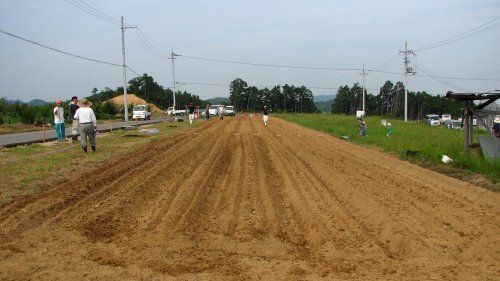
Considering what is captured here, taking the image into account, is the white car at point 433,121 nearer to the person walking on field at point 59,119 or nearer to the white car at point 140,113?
the white car at point 140,113

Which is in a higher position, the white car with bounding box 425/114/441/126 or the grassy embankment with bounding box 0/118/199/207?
the grassy embankment with bounding box 0/118/199/207

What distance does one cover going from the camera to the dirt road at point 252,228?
202 inches

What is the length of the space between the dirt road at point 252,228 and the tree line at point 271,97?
126 metres

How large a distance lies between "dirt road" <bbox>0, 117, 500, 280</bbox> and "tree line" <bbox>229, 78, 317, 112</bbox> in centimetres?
12579

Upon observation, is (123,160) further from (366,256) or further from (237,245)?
(366,256)

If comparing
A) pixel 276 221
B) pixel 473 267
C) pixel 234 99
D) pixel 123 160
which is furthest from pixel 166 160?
pixel 234 99

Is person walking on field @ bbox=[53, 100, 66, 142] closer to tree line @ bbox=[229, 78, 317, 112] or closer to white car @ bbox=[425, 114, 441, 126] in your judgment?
white car @ bbox=[425, 114, 441, 126]

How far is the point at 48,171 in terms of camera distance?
426 inches

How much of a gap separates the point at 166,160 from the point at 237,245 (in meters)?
7.62

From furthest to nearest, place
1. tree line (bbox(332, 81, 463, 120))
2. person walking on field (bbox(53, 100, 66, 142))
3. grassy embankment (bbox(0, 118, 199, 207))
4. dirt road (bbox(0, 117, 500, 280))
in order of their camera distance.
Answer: tree line (bbox(332, 81, 463, 120)) < person walking on field (bbox(53, 100, 66, 142)) < grassy embankment (bbox(0, 118, 199, 207)) < dirt road (bbox(0, 117, 500, 280))

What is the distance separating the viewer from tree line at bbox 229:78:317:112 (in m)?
137

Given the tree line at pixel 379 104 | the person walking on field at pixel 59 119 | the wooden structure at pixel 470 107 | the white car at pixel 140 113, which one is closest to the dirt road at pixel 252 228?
the wooden structure at pixel 470 107

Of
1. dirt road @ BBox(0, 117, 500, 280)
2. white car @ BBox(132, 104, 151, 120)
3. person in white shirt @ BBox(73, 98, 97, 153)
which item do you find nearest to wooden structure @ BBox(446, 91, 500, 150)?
dirt road @ BBox(0, 117, 500, 280)

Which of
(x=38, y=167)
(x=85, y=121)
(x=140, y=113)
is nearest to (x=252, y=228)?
(x=38, y=167)
